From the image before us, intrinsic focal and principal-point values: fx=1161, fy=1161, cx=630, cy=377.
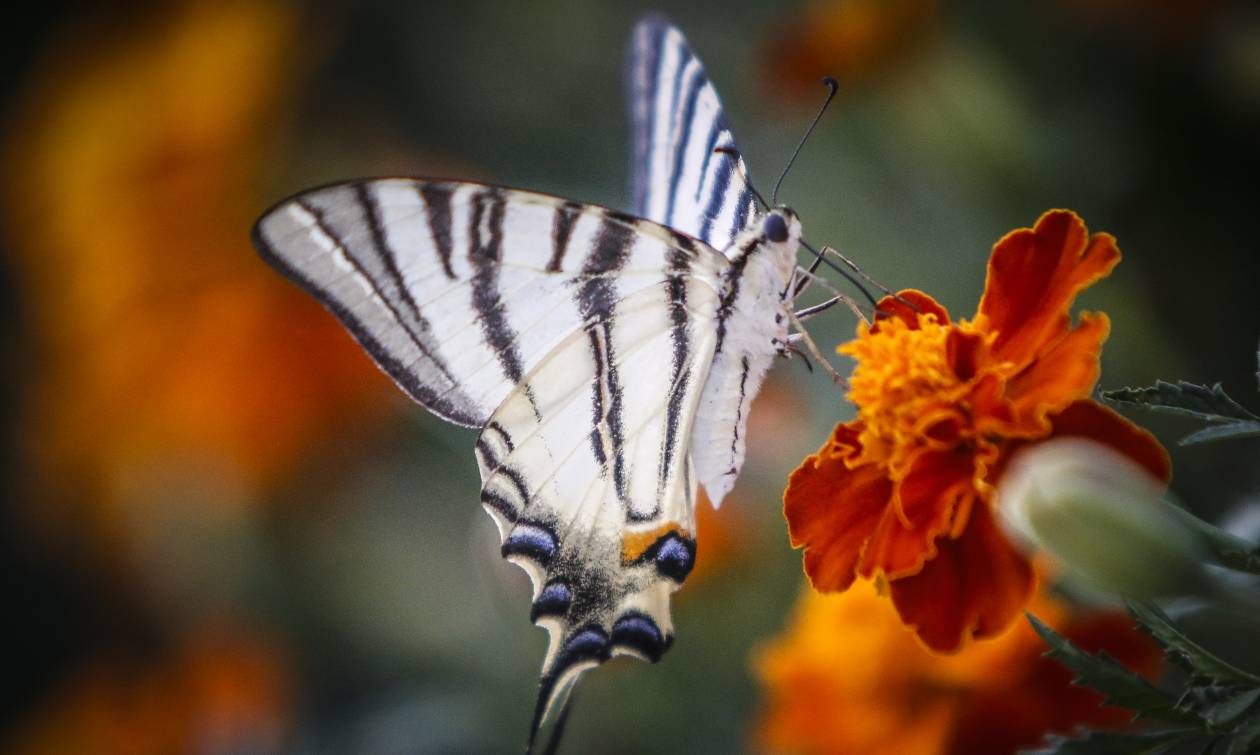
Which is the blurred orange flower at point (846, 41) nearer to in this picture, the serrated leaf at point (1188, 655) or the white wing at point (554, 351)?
the white wing at point (554, 351)

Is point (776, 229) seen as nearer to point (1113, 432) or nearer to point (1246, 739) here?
point (1113, 432)

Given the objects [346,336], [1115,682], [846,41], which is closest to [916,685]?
[1115,682]

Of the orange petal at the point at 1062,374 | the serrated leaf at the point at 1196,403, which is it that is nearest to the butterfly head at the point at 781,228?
the orange petal at the point at 1062,374

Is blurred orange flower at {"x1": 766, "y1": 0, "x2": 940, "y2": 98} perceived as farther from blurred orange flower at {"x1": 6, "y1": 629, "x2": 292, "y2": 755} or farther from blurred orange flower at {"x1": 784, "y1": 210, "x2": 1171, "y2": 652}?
blurred orange flower at {"x1": 6, "y1": 629, "x2": 292, "y2": 755}

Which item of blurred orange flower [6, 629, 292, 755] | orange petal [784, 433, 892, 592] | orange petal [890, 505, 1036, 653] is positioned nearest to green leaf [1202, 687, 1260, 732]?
orange petal [890, 505, 1036, 653]

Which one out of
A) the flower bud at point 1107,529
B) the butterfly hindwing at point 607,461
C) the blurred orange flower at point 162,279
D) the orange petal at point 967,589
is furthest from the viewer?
the blurred orange flower at point 162,279

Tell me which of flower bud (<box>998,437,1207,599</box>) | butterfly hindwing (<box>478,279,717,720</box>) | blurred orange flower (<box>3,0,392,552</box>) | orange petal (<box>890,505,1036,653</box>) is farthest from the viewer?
blurred orange flower (<box>3,0,392,552</box>)
